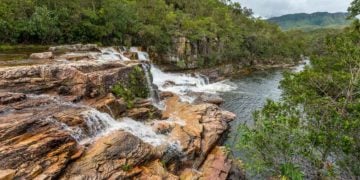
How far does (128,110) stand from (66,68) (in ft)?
19.8

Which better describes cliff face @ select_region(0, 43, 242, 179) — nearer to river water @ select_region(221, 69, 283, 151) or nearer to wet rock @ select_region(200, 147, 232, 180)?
wet rock @ select_region(200, 147, 232, 180)

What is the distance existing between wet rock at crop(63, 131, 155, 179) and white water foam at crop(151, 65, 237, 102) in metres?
23.9

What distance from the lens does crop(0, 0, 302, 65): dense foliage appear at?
40.5 metres

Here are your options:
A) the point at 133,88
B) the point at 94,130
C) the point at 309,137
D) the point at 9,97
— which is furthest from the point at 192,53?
the point at 309,137

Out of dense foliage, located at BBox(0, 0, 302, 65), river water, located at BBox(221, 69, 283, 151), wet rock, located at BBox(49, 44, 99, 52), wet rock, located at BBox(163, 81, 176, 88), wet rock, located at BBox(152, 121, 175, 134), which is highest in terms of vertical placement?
dense foliage, located at BBox(0, 0, 302, 65)

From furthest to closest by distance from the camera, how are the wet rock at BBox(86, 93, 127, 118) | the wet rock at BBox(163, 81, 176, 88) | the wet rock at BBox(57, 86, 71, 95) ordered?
1. the wet rock at BBox(163, 81, 176, 88)
2. the wet rock at BBox(86, 93, 127, 118)
3. the wet rock at BBox(57, 86, 71, 95)

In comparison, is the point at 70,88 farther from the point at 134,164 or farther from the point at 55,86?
the point at 134,164

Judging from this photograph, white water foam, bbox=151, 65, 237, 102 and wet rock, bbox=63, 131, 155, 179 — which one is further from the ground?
wet rock, bbox=63, 131, 155, 179

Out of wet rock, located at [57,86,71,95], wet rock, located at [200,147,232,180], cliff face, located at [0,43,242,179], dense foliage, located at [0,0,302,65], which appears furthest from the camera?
dense foliage, located at [0,0,302,65]

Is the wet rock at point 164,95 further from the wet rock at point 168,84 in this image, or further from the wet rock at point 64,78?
the wet rock at point 64,78

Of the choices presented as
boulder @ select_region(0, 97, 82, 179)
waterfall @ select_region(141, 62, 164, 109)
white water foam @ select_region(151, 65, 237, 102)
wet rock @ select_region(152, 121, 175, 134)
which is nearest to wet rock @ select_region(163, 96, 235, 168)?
wet rock @ select_region(152, 121, 175, 134)

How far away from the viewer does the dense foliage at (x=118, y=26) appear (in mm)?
40500

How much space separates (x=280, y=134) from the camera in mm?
14898

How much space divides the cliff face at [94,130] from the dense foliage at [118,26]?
13613mm
